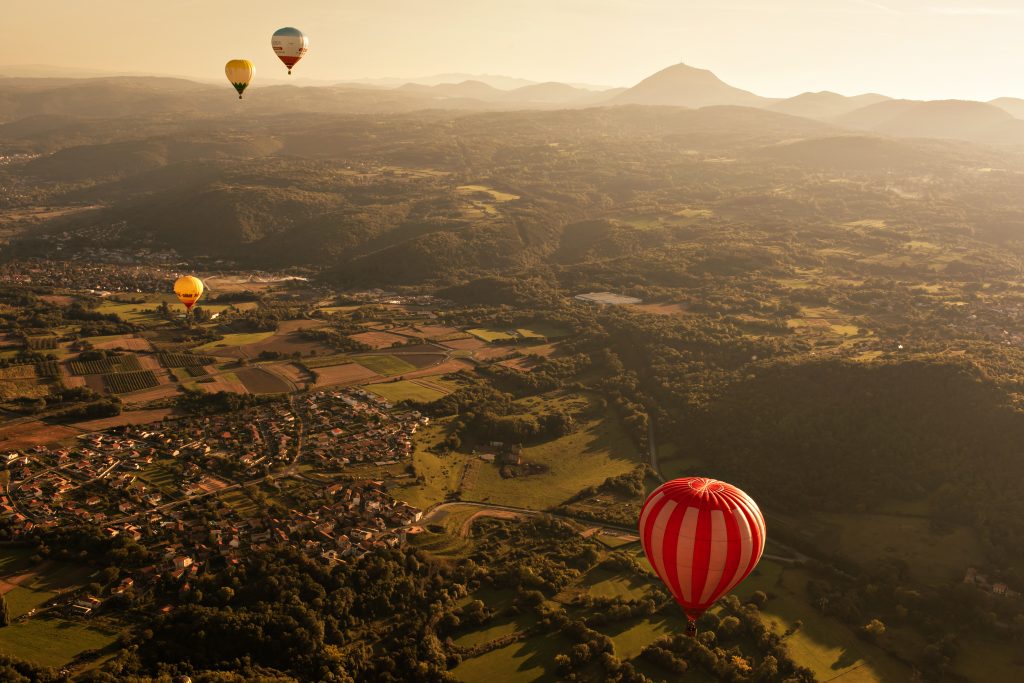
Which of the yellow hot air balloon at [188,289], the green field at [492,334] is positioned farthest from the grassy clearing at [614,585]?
the yellow hot air balloon at [188,289]

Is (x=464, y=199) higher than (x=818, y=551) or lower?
higher

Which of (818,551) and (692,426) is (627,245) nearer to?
(692,426)

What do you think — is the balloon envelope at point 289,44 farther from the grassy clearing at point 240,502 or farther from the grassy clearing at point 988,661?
the grassy clearing at point 988,661

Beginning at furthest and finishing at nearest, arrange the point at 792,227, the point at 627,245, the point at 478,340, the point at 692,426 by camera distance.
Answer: the point at 792,227, the point at 627,245, the point at 478,340, the point at 692,426

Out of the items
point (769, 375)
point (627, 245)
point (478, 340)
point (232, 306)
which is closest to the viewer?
point (769, 375)

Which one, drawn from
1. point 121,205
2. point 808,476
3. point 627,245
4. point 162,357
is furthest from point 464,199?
point 808,476

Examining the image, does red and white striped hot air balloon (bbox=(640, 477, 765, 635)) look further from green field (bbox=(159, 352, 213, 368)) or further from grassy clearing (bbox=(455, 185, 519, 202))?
grassy clearing (bbox=(455, 185, 519, 202))

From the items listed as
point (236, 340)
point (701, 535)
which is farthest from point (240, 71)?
point (701, 535)

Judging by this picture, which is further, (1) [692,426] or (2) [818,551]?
(1) [692,426]

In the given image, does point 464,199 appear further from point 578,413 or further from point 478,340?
point 578,413
